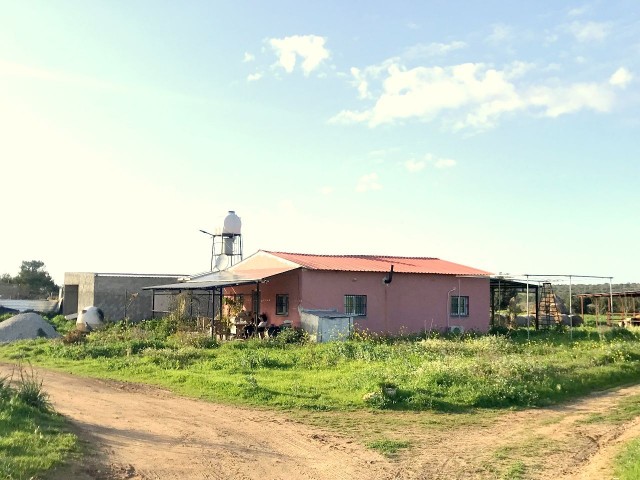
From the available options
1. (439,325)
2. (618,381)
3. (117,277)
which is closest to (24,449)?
(618,381)

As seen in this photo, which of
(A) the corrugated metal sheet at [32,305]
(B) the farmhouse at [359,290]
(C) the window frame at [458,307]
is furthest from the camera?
(A) the corrugated metal sheet at [32,305]

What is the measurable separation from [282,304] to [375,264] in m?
4.96

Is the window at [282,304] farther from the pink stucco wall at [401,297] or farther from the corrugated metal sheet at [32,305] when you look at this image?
the corrugated metal sheet at [32,305]

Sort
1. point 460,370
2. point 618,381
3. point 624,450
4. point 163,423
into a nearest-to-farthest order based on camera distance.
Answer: point 624,450, point 163,423, point 460,370, point 618,381

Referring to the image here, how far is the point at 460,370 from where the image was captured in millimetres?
13828

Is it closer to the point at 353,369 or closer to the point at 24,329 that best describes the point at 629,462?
the point at 353,369

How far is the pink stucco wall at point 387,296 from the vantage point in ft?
82.6

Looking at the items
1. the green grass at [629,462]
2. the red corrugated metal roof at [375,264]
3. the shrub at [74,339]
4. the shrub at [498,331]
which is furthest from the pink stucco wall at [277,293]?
the green grass at [629,462]

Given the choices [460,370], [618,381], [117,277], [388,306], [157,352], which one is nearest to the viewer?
[460,370]

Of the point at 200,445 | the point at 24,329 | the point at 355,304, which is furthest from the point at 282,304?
the point at 200,445

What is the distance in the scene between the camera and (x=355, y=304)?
26.2 m

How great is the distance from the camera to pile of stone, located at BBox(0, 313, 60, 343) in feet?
84.4

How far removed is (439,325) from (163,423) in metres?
19.8

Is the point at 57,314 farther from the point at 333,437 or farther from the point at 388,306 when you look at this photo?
the point at 333,437
